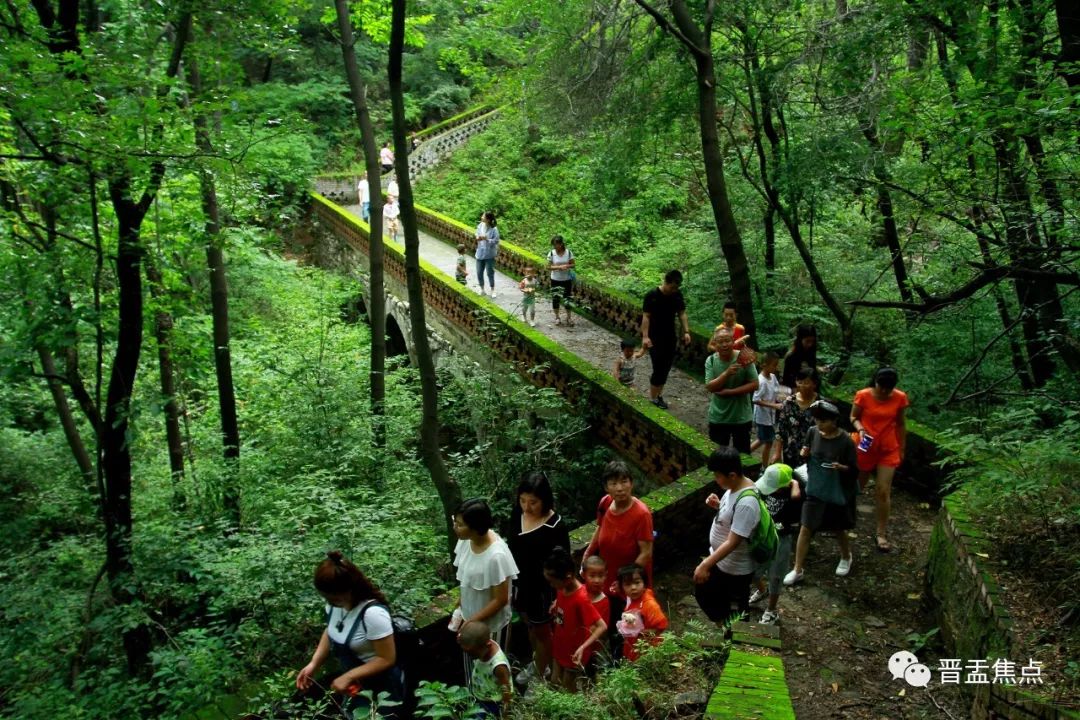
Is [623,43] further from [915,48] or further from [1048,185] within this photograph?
[1048,185]

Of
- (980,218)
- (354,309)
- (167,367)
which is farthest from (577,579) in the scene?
(354,309)

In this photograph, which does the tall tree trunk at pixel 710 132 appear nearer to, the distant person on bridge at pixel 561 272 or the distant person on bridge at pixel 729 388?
the distant person on bridge at pixel 729 388

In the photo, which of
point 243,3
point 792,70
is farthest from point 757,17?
point 243,3

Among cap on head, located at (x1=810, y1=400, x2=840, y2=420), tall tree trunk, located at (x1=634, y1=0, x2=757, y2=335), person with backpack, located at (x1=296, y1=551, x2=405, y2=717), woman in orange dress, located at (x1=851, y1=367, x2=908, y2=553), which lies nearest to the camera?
person with backpack, located at (x1=296, y1=551, x2=405, y2=717)

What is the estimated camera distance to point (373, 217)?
9.65m

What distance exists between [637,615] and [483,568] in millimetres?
988

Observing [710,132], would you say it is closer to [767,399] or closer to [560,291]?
[767,399]

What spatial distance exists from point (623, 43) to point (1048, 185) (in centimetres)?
564

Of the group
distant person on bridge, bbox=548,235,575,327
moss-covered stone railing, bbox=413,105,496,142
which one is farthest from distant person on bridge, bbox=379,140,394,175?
distant person on bridge, bbox=548,235,575,327

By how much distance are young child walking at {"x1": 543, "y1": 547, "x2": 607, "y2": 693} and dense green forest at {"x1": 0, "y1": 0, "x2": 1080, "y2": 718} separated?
20.6 inches

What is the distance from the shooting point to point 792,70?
34.1 feet

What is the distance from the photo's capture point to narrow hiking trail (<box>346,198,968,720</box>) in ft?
14.9

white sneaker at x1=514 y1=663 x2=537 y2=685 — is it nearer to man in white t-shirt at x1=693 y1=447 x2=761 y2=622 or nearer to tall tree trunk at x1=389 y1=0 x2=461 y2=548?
man in white t-shirt at x1=693 y1=447 x2=761 y2=622

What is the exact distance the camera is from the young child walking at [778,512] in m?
4.87
